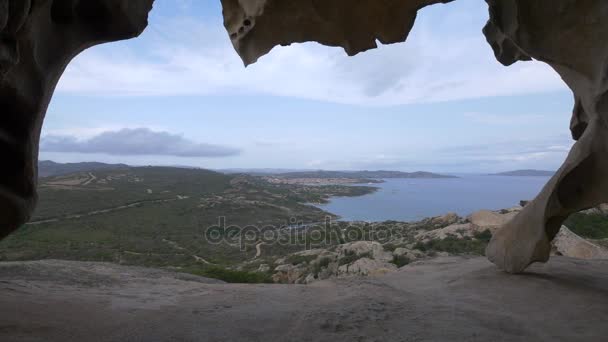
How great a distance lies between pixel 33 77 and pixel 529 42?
5982 mm

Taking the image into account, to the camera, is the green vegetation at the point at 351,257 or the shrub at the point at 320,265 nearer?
the shrub at the point at 320,265

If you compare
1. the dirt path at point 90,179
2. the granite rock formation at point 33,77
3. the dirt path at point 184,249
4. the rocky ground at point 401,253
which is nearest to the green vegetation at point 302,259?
the rocky ground at point 401,253

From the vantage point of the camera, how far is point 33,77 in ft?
9.71

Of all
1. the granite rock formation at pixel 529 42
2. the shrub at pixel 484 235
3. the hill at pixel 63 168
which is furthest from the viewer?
the hill at pixel 63 168

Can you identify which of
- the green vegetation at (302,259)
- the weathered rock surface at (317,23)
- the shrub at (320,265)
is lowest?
the green vegetation at (302,259)

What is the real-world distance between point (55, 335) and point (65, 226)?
29498 mm

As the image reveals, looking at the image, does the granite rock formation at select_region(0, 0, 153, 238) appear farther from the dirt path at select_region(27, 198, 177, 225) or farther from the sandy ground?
the dirt path at select_region(27, 198, 177, 225)

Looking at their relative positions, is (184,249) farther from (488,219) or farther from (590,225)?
(590,225)

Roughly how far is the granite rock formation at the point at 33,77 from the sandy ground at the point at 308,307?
116 cm

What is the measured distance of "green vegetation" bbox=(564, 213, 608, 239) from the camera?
1376 centimetres

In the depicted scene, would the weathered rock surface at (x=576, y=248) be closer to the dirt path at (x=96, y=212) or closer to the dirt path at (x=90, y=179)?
the dirt path at (x=96, y=212)

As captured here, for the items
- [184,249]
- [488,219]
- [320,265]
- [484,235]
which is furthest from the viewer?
[184,249]

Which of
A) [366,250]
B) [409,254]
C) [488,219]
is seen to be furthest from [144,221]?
[488,219]

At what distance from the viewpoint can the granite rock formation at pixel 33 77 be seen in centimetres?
278
